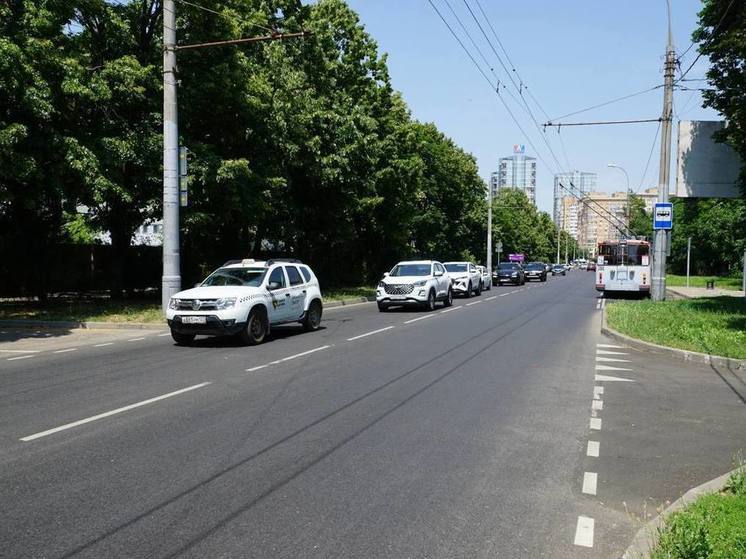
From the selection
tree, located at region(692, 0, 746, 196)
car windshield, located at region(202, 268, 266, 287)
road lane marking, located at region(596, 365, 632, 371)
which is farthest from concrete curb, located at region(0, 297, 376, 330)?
tree, located at region(692, 0, 746, 196)

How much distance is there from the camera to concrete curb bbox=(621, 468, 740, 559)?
3.63 meters

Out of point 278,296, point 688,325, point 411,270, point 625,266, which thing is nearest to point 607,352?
point 688,325

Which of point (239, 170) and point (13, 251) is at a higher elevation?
point (239, 170)

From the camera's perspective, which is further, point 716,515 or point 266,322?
point 266,322

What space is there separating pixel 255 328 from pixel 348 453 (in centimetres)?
787

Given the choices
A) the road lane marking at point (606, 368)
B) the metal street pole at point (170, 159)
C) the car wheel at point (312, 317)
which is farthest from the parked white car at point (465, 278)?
the road lane marking at point (606, 368)

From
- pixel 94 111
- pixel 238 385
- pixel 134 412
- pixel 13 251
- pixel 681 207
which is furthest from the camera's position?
pixel 681 207

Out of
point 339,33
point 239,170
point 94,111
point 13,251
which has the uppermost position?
point 339,33

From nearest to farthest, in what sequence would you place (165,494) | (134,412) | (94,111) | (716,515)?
1. (716,515)
2. (165,494)
3. (134,412)
4. (94,111)

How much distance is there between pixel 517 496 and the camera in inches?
184

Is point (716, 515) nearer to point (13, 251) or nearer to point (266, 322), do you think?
point (266, 322)

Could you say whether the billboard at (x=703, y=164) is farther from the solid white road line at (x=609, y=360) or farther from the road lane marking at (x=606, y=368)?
the road lane marking at (x=606, y=368)

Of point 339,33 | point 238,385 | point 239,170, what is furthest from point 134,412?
point 339,33

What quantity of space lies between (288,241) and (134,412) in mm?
24066
